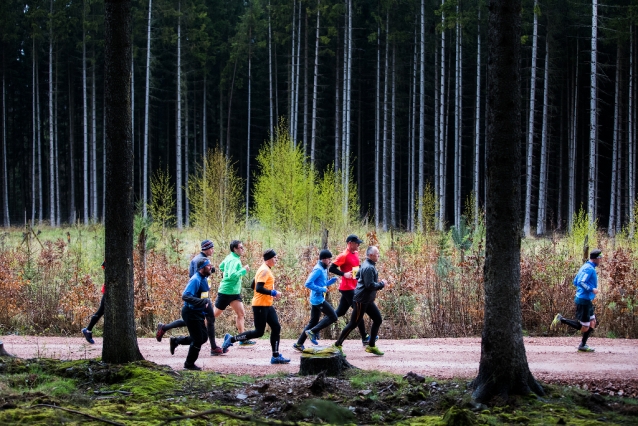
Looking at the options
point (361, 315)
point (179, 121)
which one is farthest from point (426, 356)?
point (179, 121)

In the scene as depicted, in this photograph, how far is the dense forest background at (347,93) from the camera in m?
40.3

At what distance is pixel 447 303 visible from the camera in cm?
1586

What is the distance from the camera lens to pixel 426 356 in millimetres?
12531

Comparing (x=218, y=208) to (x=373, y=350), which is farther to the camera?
(x=218, y=208)

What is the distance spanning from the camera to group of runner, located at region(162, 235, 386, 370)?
10742 mm

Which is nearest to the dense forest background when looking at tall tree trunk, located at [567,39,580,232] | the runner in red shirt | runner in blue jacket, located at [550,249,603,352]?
tall tree trunk, located at [567,39,580,232]

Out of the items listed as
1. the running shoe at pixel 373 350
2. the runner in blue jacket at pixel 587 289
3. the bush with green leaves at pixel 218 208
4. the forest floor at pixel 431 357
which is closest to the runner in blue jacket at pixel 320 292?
the forest floor at pixel 431 357

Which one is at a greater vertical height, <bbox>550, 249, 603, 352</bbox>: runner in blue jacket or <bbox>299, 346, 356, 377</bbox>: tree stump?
<bbox>550, 249, 603, 352</bbox>: runner in blue jacket

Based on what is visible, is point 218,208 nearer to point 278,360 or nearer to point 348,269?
point 348,269

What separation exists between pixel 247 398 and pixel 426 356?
5132mm

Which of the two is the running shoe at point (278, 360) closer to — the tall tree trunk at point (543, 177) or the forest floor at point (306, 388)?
the forest floor at point (306, 388)

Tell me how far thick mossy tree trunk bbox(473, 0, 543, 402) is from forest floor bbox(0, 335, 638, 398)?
2.26 m

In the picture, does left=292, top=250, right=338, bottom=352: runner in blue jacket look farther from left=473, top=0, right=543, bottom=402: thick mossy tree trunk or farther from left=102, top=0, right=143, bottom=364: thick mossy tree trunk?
left=473, top=0, right=543, bottom=402: thick mossy tree trunk

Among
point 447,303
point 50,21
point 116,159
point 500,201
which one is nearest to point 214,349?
point 116,159
